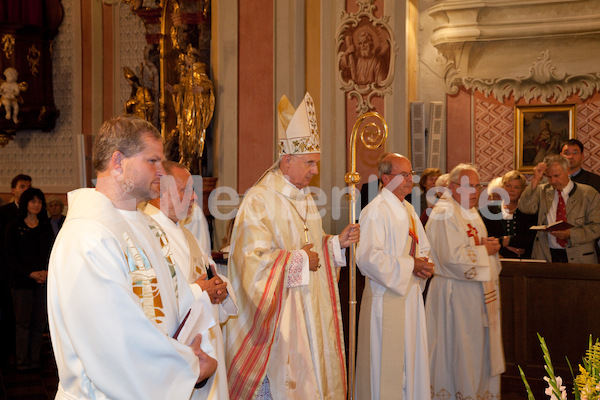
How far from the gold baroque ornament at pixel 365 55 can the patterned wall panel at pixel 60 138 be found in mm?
5600

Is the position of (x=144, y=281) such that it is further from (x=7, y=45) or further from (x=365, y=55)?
(x=7, y=45)

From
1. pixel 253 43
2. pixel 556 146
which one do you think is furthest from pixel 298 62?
pixel 556 146

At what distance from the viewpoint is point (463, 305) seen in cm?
569

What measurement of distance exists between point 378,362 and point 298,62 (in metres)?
4.32

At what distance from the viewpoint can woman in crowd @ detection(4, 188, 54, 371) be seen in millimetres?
7441

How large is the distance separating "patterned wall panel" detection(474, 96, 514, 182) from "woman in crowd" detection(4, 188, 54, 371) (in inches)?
235

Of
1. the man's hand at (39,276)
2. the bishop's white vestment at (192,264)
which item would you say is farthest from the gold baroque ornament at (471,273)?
the man's hand at (39,276)

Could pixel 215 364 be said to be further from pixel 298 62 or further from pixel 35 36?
pixel 35 36

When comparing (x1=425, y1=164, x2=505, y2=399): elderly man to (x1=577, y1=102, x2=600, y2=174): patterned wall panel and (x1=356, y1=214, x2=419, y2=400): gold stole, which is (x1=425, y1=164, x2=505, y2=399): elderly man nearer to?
(x1=356, y1=214, x2=419, y2=400): gold stole

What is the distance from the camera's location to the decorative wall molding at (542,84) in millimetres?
9836

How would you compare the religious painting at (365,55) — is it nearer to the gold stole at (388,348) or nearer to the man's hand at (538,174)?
the man's hand at (538,174)

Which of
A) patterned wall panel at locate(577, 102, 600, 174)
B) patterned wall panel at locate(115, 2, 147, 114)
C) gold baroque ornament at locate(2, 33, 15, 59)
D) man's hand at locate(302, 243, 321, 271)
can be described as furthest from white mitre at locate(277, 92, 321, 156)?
gold baroque ornament at locate(2, 33, 15, 59)

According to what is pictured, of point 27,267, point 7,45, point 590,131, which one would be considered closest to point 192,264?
point 27,267

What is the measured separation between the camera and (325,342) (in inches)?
178
